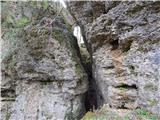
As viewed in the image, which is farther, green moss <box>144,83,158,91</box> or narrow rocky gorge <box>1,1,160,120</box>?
narrow rocky gorge <box>1,1,160,120</box>

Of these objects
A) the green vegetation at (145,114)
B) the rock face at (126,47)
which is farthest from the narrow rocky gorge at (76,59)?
the green vegetation at (145,114)

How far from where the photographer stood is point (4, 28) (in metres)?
10.4

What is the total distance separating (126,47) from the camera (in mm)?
7770

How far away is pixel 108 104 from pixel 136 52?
1992 millimetres

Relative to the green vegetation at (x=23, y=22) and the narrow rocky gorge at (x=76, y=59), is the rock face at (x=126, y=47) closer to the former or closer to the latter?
the narrow rocky gorge at (x=76, y=59)

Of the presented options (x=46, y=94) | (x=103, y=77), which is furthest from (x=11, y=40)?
(x=103, y=77)

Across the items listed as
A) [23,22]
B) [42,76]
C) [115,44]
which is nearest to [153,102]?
[115,44]

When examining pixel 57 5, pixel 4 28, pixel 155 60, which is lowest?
pixel 155 60

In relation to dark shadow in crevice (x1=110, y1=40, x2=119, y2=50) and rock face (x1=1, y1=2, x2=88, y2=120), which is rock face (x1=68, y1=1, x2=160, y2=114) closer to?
dark shadow in crevice (x1=110, y1=40, x2=119, y2=50)

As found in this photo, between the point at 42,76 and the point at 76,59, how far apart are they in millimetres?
1372

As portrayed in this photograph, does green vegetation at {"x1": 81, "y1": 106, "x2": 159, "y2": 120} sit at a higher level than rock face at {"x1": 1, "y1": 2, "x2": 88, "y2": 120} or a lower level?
lower

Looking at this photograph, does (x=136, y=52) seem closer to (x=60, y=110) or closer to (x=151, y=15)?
(x=151, y=15)

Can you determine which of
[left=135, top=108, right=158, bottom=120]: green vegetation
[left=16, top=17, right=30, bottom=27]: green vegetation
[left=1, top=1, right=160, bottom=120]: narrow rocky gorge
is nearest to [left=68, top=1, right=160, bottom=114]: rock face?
[left=1, top=1, right=160, bottom=120]: narrow rocky gorge

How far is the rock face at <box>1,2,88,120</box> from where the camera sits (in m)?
9.33
